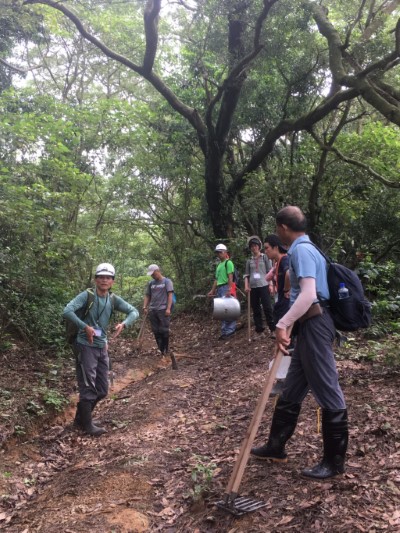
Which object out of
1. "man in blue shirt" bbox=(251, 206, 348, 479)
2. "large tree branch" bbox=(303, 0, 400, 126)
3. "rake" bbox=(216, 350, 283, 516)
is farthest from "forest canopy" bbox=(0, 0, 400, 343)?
"rake" bbox=(216, 350, 283, 516)

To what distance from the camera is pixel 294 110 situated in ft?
43.3

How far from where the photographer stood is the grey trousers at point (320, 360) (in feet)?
11.8

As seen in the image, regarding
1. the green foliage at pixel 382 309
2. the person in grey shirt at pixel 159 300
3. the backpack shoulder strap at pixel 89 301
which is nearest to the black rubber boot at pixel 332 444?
the backpack shoulder strap at pixel 89 301

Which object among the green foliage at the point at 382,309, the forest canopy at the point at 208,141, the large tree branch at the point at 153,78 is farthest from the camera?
the large tree branch at the point at 153,78

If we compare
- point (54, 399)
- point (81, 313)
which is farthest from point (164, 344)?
point (81, 313)

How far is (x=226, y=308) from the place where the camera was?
1028cm

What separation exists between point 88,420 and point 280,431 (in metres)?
3.20

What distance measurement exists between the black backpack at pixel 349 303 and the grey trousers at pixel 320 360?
10 cm

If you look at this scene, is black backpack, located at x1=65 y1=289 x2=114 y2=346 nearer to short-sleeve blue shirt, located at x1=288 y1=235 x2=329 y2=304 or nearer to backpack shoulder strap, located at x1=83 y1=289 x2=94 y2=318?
backpack shoulder strap, located at x1=83 y1=289 x2=94 y2=318

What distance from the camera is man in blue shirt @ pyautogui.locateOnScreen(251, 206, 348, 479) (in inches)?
140

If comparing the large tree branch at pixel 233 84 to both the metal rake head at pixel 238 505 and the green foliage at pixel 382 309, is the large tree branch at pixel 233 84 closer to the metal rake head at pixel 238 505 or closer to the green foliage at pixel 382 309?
the green foliage at pixel 382 309

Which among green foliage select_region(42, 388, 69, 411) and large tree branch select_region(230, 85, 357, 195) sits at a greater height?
large tree branch select_region(230, 85, 357, 195)

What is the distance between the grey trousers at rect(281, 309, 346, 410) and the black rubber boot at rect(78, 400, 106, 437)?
353cm

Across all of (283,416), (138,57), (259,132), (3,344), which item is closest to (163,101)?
(138,57)
